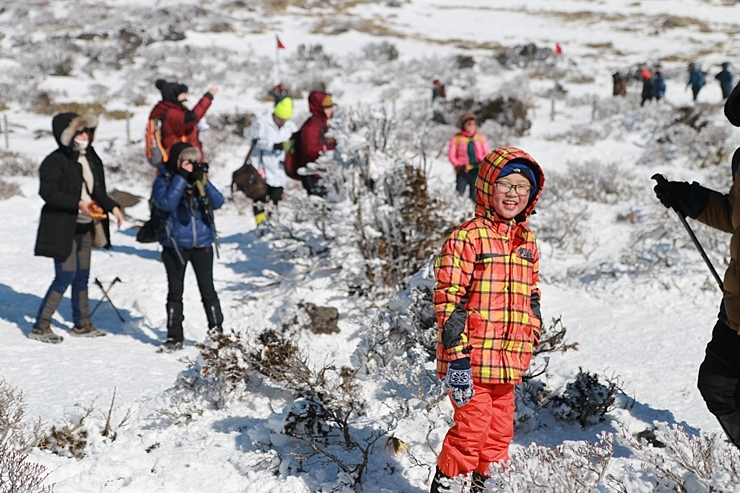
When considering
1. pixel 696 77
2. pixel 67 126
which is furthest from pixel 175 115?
pixel 696 77

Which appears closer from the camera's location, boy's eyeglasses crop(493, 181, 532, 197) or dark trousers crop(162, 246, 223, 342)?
boy's eyeglasses crop(493, 181, 532, 197)

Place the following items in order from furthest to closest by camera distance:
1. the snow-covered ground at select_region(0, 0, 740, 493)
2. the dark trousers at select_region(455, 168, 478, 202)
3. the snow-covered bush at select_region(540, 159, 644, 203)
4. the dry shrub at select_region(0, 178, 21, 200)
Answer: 1. the dry shrub at select_region(0, 178, 21, 200)
2. the snow-covered bush at select_region(540, 159, 644, 203)
3. the dark trousers at select_region(455, 168, 478, 202)
4. the snow-covered ground at select_region(0, 0, 740, 493)

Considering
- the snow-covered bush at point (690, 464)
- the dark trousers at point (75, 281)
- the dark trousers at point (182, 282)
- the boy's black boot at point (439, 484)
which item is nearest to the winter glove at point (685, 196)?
the snow-covered bush at point (690, 464)

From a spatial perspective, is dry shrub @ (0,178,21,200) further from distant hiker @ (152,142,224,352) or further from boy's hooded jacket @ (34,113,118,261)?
distant hiker @ (152,142,224,352)

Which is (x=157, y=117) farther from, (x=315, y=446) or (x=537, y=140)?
(x=537, y=140)

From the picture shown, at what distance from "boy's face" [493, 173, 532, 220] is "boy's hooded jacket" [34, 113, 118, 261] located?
3519 mm

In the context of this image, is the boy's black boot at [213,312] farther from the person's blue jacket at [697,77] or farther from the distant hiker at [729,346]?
the person's blue jacket at [697,77]

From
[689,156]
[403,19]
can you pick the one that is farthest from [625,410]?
[403,19]

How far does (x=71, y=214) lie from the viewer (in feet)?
16.2

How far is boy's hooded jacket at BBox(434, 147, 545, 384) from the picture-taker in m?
2.54

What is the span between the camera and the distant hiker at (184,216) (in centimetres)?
477

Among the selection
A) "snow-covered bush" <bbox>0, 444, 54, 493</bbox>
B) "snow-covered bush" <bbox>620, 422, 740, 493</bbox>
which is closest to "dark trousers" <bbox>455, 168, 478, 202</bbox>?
"snow-covered bush" <bbox>620, 422, 740, 493</bbox>

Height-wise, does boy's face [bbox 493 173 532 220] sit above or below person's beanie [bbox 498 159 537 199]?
below

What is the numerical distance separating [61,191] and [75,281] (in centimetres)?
79
